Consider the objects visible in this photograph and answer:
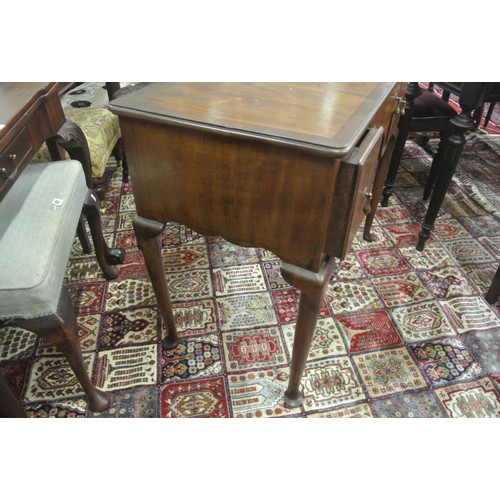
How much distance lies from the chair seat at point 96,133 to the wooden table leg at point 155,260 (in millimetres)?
829

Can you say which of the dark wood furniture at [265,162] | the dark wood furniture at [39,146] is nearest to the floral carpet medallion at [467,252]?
the dark wood furniture at [265,162]

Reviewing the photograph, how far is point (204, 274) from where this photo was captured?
1.65 meters

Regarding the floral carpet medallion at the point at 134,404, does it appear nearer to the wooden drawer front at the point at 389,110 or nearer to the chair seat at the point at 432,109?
the wooden drawer front at the point at 389,110

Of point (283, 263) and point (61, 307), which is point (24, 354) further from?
point (283, 263)

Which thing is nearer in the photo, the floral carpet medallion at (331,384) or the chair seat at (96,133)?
the floral carpet medallion at (331,384)

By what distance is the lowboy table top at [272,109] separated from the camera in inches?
27.2

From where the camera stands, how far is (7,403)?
93 centimetres

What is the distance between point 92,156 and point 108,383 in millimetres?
984

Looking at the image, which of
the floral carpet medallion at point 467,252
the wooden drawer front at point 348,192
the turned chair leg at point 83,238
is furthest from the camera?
the floral carpet medallion at point 467,252

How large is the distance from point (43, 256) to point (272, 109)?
624mm

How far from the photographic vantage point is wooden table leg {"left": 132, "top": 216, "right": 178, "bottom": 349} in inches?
38.3

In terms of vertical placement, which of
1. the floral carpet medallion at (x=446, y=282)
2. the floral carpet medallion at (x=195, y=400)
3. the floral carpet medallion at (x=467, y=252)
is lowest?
the floral carpet medallion at (x=195, y=400)

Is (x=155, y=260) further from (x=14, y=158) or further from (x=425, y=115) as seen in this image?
(x=425, y=115)

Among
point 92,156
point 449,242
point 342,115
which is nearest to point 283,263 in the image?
point 342,115
